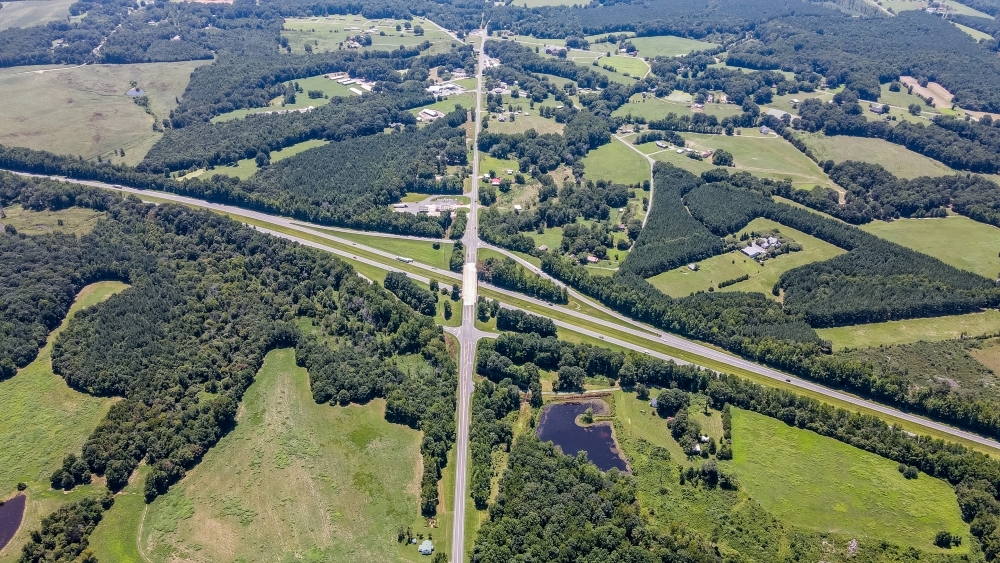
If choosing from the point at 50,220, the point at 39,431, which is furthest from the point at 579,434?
the point at 50,220

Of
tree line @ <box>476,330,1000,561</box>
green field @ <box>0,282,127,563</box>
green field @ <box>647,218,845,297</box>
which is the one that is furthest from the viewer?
green field @ <box>647,218,845,297</box>

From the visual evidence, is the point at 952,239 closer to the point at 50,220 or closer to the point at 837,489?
the point at 837,489

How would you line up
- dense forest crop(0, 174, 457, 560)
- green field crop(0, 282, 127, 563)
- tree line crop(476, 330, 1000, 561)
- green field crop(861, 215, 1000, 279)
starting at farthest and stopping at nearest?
1. green field crop(861, 215, 1000, 279)
2. dense forest crop(0, 174, 457, 560)
3. green field crop(0, 282, 127, 563)
4. tree line crop(476, 330, 1000, 561)

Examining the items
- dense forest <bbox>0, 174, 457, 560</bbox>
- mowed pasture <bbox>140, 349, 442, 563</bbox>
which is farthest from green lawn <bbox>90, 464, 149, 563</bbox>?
dense forest <bbox>0, 174, 457, 560</bbox>

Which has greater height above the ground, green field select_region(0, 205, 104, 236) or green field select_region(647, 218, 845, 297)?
green field select_region(647, 218, 845, 297)

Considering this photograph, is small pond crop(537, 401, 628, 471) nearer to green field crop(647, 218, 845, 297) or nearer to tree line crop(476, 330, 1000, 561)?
tree line crop(476, 330, 1000, 561)

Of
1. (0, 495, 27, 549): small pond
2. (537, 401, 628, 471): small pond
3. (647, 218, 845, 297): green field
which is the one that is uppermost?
(647, 218, 845, 297): green field

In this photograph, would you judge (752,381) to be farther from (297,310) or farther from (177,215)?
(177,215)
